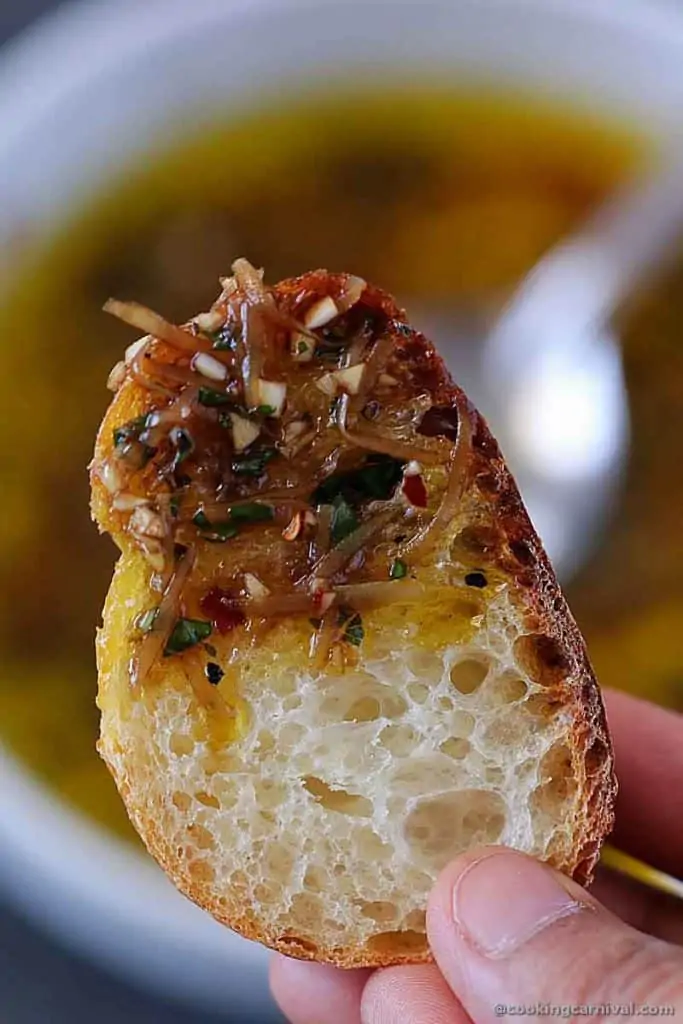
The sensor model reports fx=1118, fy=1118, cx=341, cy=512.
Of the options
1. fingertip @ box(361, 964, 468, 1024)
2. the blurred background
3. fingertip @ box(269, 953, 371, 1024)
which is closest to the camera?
fingertip @ box(361, 964, 468, 1024)

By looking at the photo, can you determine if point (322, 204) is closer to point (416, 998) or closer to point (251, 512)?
point (251, 512)

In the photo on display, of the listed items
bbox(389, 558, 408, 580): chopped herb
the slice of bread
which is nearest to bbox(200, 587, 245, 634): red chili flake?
the slice of bread

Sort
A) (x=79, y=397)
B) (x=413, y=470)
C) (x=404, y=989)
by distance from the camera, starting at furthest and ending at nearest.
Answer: (x=79, y=397) < (x=404, y=989) < (x=413, y=470)

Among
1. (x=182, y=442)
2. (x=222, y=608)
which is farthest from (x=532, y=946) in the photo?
(x=182, y=442)

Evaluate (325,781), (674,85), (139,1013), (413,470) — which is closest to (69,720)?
(139,1013)

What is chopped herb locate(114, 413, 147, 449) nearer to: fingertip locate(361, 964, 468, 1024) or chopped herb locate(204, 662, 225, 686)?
chopped herb locate(204, 662, 225, 686)

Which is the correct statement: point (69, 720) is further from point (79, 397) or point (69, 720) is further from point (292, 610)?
point (292, 610)

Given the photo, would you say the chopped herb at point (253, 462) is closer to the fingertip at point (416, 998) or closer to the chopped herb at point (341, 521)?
the chopped herb at point (341, 521)
